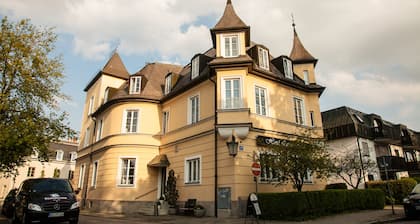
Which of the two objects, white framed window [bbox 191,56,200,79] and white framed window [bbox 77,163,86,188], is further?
white framed window [bbox 77,163,86,188]

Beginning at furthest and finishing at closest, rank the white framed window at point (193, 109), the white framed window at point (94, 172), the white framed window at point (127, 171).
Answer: the white framed window at point (94, 172), the white framed window at point (127, 171), the white framed window at point (193, 109)

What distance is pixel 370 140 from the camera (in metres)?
30.8

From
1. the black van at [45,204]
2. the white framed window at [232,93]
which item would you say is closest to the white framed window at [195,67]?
the white framed window at [232,93]

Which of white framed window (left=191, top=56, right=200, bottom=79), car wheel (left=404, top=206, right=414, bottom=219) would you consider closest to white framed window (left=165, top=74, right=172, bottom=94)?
white framed window (left=191, top=56, right=200, bottom=79)

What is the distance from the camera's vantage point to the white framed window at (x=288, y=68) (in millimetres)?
19656

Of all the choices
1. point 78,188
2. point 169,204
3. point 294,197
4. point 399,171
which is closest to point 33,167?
point 78,188

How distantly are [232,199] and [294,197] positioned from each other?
3.20m

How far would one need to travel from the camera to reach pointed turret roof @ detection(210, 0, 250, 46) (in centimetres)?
1703

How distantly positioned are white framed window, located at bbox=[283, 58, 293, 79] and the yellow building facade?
97mm

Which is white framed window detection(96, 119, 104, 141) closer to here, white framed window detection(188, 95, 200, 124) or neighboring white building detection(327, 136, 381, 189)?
white framed window detection(188, 95, 200, 124)

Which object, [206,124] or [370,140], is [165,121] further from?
[370,140]

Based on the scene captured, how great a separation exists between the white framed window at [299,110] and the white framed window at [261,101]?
3.03m

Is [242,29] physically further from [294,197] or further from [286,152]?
[294,197]

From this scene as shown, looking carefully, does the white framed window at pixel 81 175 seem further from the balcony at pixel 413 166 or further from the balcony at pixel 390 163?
the balcony at pixel 413 166
